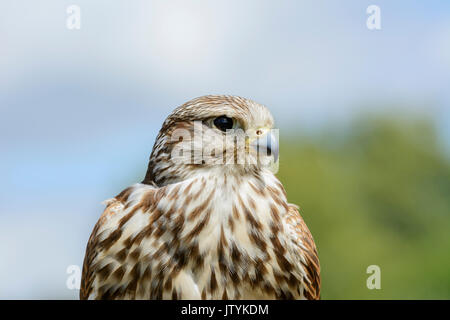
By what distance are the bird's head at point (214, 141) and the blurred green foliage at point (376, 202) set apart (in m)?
6.59

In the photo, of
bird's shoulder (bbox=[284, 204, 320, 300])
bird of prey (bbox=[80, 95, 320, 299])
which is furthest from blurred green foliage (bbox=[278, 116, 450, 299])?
bird of prey (bbox=[80, 95, 320, 299])

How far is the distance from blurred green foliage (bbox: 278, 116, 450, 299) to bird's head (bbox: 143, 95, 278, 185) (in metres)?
6.59

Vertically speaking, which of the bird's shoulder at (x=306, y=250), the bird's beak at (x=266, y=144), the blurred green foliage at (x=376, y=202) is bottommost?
the blurred green foliage at (x=376, y=202)

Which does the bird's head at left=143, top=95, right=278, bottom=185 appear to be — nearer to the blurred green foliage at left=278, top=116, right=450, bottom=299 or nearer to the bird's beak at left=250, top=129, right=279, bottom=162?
the bird's beak at left=250, top=129, right=279, bottom=162

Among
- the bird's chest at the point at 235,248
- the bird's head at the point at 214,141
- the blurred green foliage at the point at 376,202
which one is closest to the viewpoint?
the bird's chest at the point at 235,248

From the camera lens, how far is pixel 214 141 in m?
2.19

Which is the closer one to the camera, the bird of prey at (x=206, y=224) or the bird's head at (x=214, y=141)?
the bird of prey at (x=206, y=224)

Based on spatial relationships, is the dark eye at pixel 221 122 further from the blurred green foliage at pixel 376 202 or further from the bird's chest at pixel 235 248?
the blurred green foliage at pixel 376 202

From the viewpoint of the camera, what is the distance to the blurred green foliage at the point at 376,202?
9.72 metres

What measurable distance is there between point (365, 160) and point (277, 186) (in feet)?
38.3

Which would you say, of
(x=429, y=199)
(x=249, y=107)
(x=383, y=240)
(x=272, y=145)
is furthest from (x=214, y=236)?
(x=429, y=199)

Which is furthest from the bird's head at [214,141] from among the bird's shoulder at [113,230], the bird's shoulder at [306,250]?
the bird's shoulder at [306,250]
